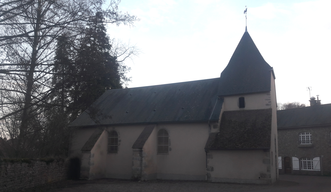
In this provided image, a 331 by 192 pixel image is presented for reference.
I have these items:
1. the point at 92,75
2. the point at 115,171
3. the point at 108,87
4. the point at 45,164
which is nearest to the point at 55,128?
Result: the point at 45,164

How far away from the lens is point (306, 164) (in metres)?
30.4

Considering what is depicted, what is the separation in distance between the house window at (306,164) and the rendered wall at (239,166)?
54.0 feet

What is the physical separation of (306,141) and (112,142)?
20.1 m

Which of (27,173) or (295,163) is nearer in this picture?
(27,173)

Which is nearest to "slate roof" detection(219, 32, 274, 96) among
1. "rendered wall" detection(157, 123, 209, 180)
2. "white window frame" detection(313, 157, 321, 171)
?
"rendered wall" detection(157, 123, 209, 180)

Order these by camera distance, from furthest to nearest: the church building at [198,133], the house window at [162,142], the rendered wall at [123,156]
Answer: the rendered wall at [123,156] < the house window at [162,142] < the church building at [198,133]

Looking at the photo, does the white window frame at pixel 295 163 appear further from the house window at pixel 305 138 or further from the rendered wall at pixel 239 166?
the rendered wall at pixel 239 166

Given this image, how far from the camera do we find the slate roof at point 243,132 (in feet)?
55.2

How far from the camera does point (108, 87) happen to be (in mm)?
30734

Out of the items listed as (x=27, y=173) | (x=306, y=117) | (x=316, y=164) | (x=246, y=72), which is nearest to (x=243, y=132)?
(x=246, y=72)

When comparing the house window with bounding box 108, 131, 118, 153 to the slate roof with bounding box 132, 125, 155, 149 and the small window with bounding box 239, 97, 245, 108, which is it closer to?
the slate roof with bounding box 132, 125, 155, 149

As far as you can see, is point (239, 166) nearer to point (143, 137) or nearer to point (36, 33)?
point (143, 137)

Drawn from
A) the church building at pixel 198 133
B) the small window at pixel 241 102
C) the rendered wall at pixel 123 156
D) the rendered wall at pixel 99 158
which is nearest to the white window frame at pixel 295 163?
the church building at pixel 198 133

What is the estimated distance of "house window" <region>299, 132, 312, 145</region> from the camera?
3062cm
